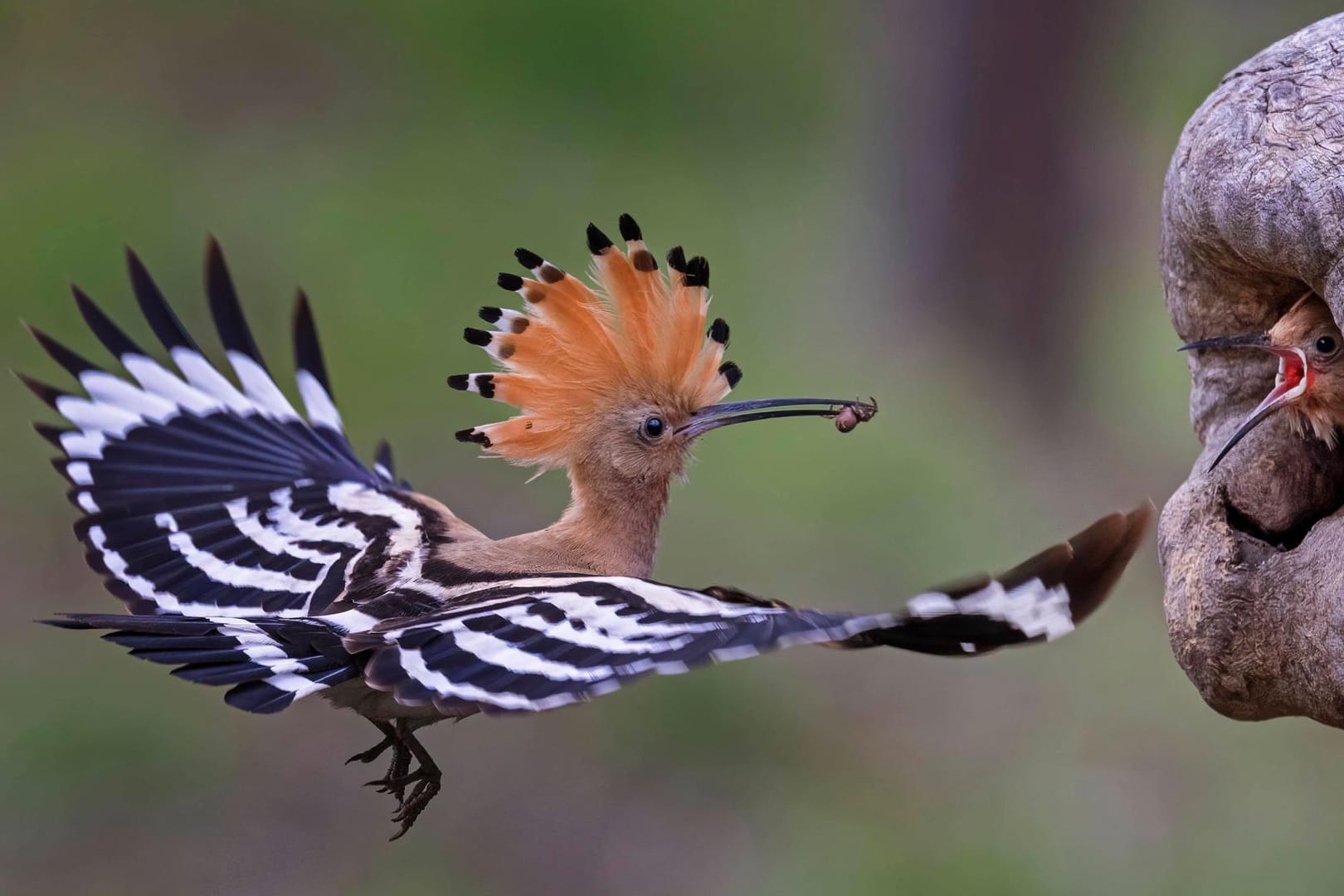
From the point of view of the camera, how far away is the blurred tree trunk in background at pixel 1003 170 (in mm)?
4996

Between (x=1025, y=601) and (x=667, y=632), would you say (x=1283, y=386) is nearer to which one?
(x=1025, y=601)

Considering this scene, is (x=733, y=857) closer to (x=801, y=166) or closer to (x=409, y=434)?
(x=409, y=434)

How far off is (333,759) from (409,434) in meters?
1.09

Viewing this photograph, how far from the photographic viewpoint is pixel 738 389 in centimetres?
443

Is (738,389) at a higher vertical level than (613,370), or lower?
lower

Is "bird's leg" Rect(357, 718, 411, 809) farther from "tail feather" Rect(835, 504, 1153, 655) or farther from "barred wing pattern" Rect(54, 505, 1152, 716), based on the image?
"tail feather" Rect(835, 504, 1153, 655)

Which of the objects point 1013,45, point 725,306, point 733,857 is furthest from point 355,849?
point 1013,45

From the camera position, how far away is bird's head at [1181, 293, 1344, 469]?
1653 mm

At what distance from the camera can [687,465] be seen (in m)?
2.18

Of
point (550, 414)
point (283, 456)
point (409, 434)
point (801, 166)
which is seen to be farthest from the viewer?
point (801, 166)

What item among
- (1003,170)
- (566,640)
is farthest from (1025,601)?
(1003,170)

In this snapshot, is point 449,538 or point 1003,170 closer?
point 449,538

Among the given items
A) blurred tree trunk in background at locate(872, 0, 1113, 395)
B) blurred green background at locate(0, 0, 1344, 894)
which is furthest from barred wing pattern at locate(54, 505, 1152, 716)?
blurred tree trunk in background at locate(872, 0, 1113, 395)

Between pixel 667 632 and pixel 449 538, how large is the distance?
1.88 ft
